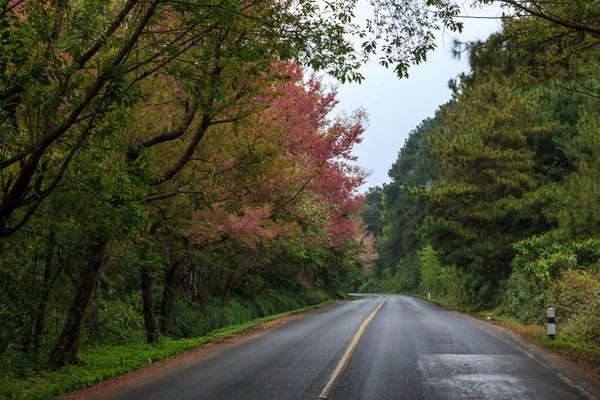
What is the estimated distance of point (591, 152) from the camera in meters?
20.8

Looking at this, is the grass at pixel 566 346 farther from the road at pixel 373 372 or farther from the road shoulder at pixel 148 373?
the road shoulder at pixel 148 373

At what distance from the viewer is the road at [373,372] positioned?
24.3 feet

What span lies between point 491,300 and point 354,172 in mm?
10141

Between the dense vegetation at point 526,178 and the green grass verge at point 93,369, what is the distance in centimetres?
877

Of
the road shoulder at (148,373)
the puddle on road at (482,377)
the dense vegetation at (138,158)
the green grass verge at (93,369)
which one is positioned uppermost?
→ the dense vegetation at (138,158)

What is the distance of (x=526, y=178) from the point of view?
25.6 m

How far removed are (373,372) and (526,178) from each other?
1960 centimetres

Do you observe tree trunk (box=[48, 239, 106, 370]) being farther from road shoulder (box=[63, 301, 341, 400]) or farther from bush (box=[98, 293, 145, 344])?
bush (box=[98, 293, 145, 344])

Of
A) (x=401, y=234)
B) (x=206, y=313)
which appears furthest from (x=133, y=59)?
(x=401, y=234)

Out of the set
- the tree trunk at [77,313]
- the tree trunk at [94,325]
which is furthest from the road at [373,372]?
the tree trunk at [94,325]

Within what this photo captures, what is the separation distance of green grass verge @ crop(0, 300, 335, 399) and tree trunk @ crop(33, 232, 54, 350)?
947 millimetres

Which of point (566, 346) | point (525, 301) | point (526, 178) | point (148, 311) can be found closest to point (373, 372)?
point (566, 346)

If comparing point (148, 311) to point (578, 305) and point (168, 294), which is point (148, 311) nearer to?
point (168, 294)

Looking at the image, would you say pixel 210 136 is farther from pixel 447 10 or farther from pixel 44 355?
pixel 447 10
